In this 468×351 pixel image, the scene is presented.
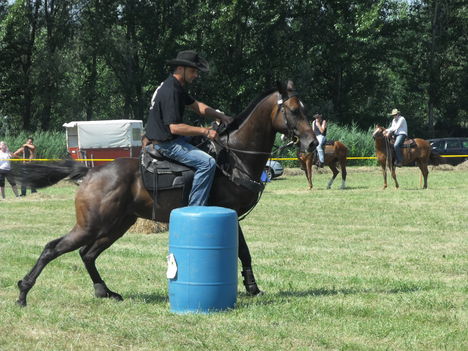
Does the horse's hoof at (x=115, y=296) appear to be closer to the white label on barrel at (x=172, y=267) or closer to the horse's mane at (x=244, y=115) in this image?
the white label on barrel at (x=172, y=267)

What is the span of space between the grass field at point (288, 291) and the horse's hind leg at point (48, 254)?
20 cm

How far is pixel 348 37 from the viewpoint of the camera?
56.8 m

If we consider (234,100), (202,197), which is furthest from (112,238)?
(234,100)

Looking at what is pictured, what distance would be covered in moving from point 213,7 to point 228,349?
167ft

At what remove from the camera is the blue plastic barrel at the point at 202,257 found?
776cm

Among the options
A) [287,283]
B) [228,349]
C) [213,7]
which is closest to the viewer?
[228,349]

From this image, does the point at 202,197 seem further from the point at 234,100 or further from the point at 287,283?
the point at 234,100

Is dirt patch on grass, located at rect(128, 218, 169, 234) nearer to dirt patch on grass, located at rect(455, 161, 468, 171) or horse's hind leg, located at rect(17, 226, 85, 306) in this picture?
horse's hind leg, located at rect(17, 226, 85, 306)

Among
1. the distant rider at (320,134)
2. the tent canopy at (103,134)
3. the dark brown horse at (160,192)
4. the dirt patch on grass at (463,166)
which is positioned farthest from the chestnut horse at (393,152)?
the dark brown horse at (160,192)

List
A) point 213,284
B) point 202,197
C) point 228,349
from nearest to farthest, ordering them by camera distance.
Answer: point 228,349 < point 213,284 < point 202,197

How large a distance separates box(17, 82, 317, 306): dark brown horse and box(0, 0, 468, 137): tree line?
4382cm

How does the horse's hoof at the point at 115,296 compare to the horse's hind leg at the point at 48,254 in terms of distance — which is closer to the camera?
the horse's hind leg at the point at 48,254

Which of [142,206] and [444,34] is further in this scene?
[444,34]

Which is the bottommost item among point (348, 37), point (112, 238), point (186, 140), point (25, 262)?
point (25, 262)
